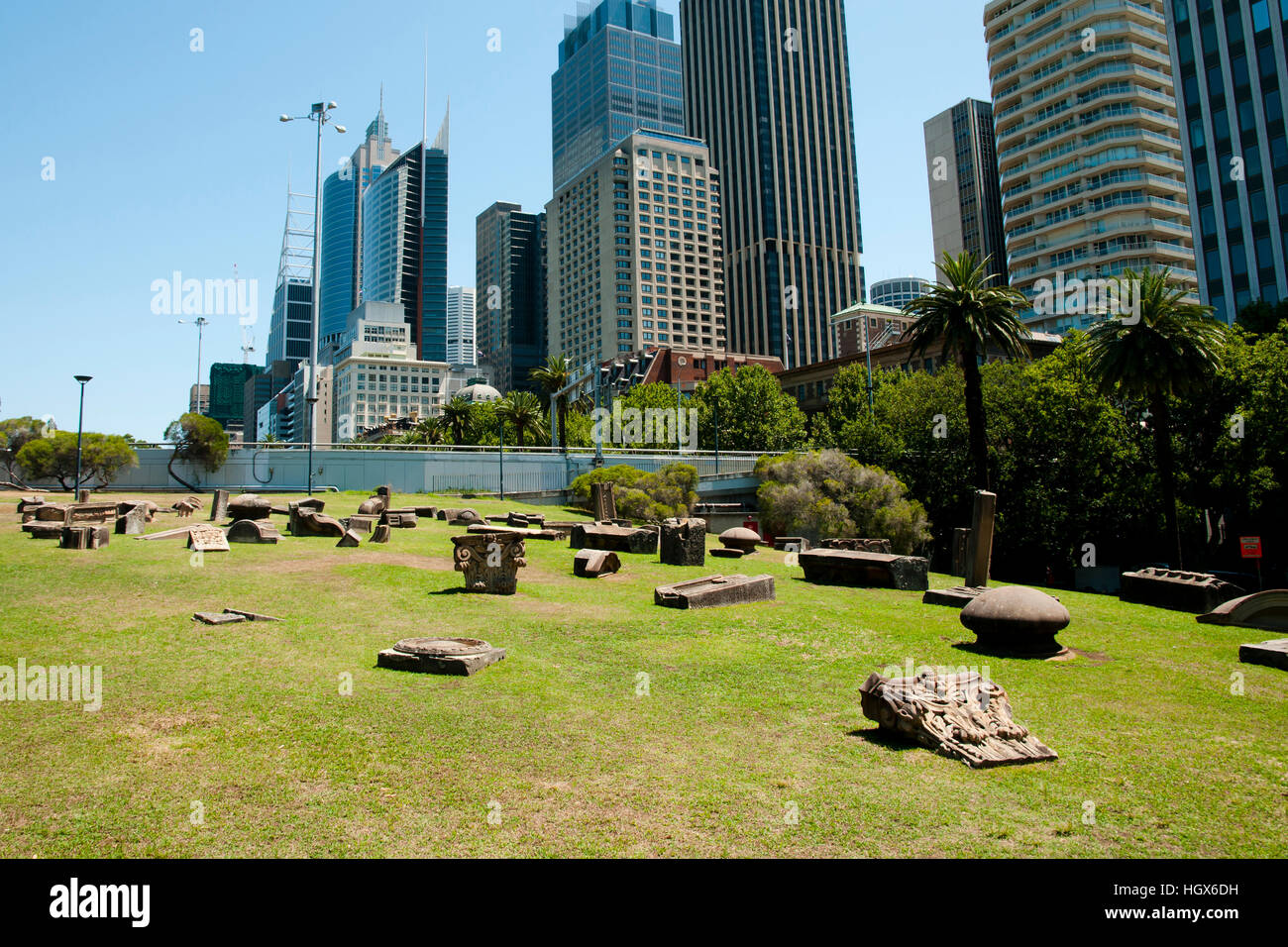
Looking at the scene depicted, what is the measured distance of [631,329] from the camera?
6043 inches

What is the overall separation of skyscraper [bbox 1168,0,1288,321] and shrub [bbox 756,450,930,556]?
38646mm

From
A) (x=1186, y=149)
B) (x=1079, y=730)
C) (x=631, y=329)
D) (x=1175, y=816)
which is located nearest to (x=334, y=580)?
(x=1079, y=730)

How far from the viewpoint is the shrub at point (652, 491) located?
1561 inches

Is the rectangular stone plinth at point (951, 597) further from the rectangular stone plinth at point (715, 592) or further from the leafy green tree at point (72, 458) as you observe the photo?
the leafy green tree at point (72, 458)

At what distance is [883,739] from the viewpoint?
29.0 feet

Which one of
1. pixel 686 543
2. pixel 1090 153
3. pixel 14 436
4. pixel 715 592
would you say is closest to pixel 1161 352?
pixel 686 543

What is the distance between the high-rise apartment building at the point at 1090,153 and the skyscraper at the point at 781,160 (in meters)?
83.9

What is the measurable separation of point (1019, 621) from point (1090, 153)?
9342 cm

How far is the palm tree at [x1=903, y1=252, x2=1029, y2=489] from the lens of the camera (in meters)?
36.5

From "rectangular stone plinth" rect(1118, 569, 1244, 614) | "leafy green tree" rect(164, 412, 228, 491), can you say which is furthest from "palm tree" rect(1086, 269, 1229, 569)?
"leafy green tree" rect(164, 412, 228, 491)

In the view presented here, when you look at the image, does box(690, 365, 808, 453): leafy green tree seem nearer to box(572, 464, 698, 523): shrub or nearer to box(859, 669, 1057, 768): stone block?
box(572, 464, 698, 523): shrub

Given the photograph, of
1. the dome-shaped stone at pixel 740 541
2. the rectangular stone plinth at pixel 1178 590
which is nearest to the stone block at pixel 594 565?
the dome-shaped stone at pixel 740 541

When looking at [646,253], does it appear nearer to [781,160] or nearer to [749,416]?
[781,160]
